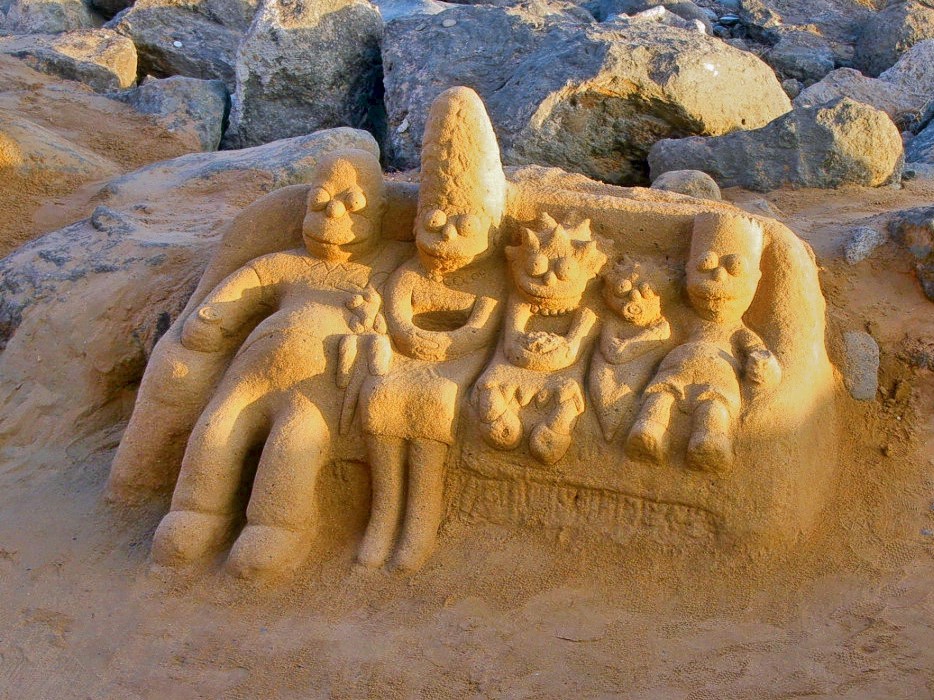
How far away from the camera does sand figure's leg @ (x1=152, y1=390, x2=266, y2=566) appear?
327 centimetres

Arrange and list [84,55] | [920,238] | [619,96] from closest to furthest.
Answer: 1. [920,238]
2. [619,96]
3. [84,55]

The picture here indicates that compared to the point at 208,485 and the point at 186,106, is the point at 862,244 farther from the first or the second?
the point at 186,106

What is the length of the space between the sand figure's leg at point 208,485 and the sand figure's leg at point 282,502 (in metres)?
0.13

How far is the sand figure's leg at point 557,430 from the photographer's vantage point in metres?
3.13

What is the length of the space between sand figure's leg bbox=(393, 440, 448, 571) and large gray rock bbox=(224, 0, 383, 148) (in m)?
5.39

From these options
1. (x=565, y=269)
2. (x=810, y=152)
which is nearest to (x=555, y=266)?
(x=565, y=269)

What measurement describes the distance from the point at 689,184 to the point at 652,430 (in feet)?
7.39

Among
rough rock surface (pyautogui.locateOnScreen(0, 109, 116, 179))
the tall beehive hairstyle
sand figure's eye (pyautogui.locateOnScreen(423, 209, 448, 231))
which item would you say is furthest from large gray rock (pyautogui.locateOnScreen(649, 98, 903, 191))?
rough rock surface (pyautogui.locateOnScreen(0, 109, 116, 179))

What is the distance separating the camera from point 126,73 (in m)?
8.97

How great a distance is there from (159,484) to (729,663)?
2175 mm

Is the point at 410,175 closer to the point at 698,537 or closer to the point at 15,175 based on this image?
the point at 15,175

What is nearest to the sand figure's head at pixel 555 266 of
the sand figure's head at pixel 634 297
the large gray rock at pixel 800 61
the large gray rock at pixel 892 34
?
the sand figure's head at pixel 634 297

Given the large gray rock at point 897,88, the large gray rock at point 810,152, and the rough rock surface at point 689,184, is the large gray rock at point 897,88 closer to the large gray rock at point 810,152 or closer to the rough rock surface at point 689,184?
the large gray rock at point 810,152

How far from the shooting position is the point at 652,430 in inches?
120
